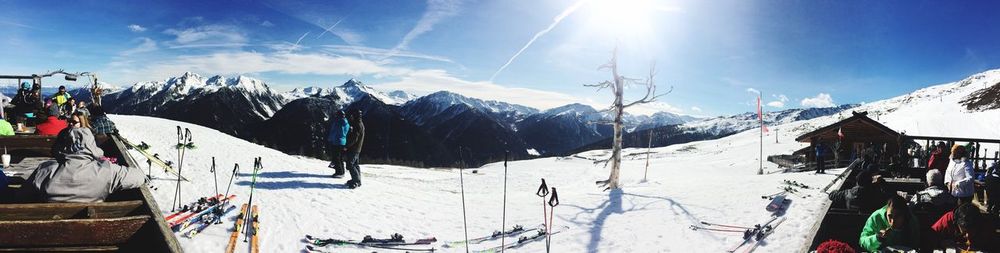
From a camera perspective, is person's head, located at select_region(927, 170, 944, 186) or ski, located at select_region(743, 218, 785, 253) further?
person's head, located at select_region(927, 170, 944, 186)

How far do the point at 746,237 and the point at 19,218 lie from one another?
11305mm

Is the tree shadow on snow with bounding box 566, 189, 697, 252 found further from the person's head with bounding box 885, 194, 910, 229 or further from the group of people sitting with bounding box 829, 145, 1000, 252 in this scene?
the person's head with bounding box 885, 194, 910, 229

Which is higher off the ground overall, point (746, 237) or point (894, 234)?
point (894, 234)

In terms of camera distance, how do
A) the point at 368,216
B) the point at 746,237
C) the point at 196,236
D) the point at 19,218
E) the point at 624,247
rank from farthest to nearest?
the point at 368,216, the point at 624,247, the point at 746,237, the point at 196,236, the point at 19,218

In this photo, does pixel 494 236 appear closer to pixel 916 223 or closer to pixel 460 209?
pixel 460 209

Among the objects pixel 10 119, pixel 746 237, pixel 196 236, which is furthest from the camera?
pixel 10 119

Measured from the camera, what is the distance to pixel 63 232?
3439mm

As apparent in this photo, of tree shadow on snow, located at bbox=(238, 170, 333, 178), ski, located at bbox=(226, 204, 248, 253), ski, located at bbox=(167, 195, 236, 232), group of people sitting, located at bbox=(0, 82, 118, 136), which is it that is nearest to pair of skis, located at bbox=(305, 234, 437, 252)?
ski, located at bbox=(226, 204, 248, 253)

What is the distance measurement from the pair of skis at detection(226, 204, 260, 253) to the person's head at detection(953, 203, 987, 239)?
10936mm

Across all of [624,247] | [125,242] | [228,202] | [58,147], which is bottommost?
[624,247]

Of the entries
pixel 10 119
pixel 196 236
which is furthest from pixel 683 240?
pixel 10 119

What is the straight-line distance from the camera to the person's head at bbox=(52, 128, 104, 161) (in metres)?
4.99

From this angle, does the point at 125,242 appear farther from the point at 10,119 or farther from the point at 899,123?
the point at 899,123

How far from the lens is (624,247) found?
10.6m
